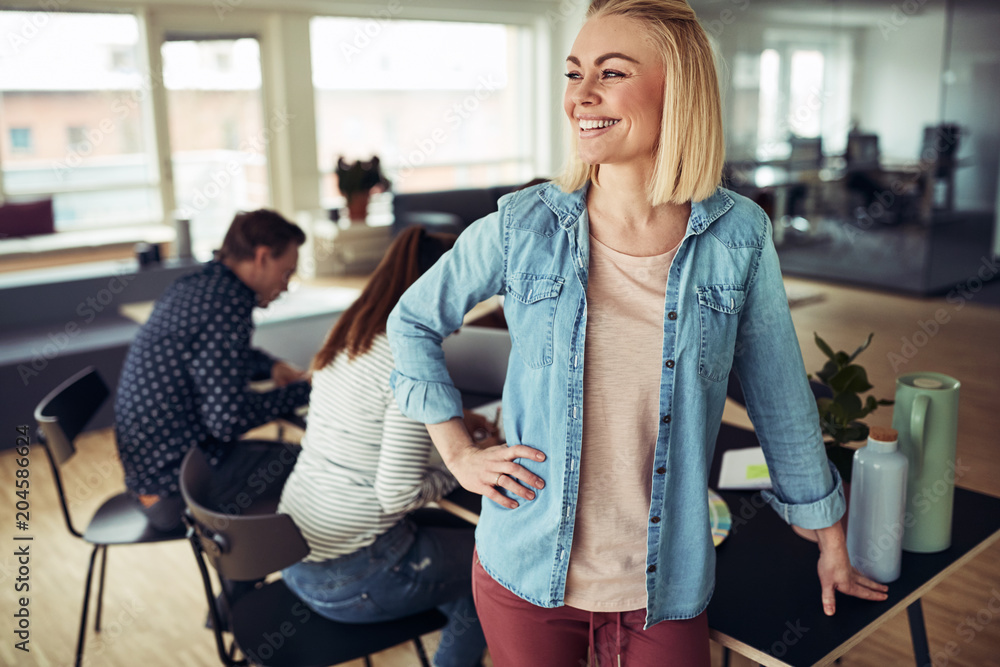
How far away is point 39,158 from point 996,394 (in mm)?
7543

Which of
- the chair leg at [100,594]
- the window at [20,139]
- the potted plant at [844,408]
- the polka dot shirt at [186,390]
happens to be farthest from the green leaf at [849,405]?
the window at [20,139]

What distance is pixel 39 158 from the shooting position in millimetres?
7590

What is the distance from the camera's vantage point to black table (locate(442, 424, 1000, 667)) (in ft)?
3.99

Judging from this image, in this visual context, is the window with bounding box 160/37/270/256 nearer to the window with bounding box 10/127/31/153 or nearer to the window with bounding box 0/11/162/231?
the window with bounding box 0/11/162/231

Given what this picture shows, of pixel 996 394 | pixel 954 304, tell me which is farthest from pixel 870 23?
pixel 996 394

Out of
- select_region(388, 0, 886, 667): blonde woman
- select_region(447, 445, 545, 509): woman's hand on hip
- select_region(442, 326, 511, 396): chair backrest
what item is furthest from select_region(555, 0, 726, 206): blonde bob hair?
select_region(442, 326, 511, 396): chair backrest

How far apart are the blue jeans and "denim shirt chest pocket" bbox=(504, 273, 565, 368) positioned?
0.79 meters

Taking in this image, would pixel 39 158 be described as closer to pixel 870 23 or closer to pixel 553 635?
pixel 870 23

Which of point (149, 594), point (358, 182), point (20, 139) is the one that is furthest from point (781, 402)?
point (20, 139)

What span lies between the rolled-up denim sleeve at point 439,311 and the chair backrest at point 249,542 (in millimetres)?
482

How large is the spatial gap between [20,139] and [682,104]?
7.85m

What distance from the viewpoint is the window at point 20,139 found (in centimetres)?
741

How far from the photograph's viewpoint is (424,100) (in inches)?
384

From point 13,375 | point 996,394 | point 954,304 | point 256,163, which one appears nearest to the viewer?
point 13,375
